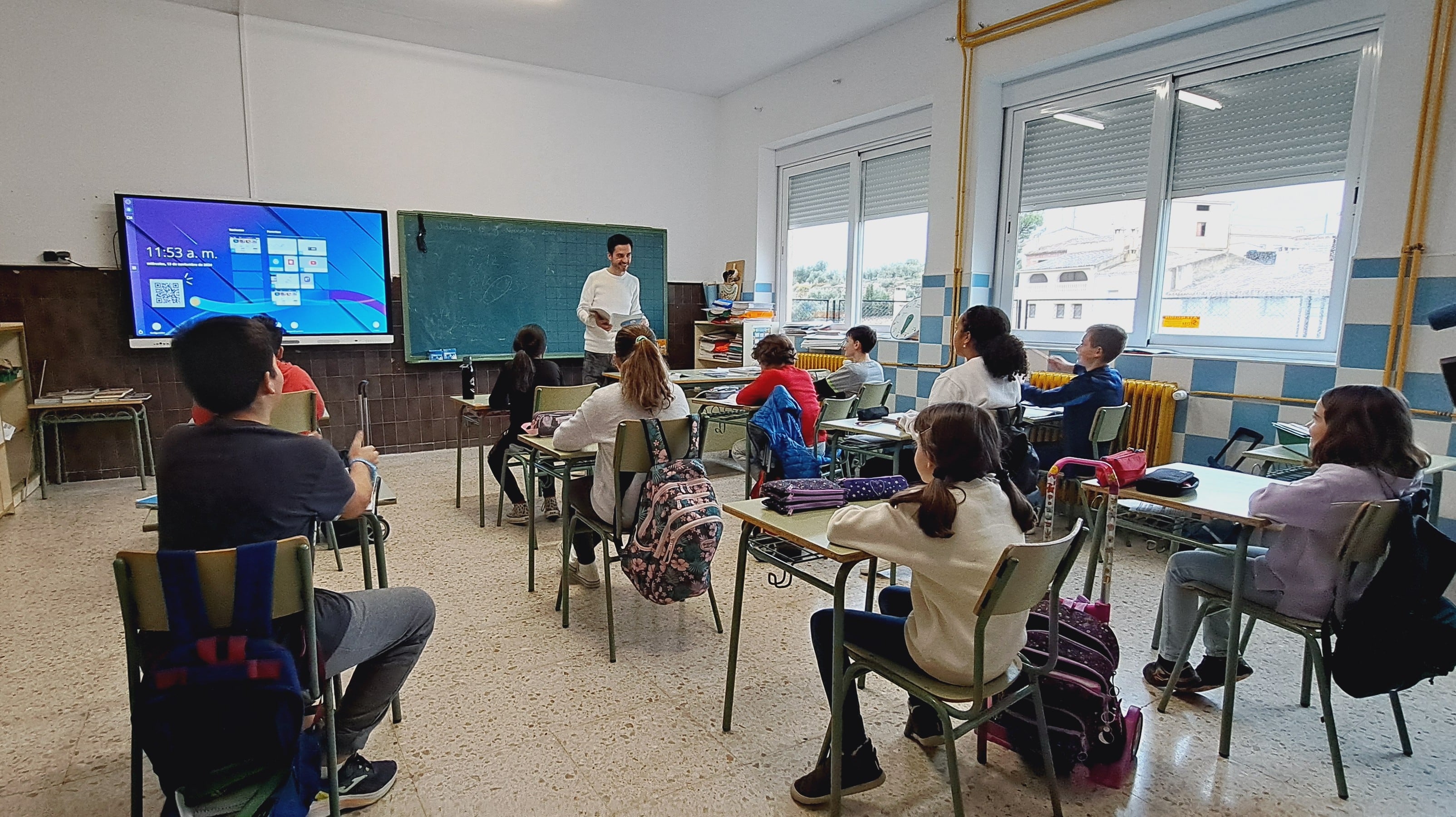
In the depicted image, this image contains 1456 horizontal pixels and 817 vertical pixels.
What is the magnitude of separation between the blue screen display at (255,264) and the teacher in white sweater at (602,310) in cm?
172

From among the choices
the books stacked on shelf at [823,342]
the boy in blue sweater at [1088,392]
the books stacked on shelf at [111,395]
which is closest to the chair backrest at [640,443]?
the boy in blue sweater at [1088,392]

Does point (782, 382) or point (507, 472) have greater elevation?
point (782, 382)

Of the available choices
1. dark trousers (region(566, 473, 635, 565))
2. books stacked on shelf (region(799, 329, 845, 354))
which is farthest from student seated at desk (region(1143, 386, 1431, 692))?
books stacked on shelf (region(799, 329, 845, 354))

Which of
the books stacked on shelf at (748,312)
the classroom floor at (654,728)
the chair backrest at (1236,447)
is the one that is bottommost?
the classroom floor at (654,728)

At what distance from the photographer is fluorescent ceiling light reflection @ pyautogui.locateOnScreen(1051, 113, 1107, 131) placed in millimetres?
4764

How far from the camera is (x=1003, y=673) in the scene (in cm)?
169

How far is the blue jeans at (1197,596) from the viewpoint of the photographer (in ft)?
7.09

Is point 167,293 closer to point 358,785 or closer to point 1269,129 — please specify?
point 358,785

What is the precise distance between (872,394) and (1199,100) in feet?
8.39

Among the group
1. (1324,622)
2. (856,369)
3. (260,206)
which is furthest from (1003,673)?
(260,206)

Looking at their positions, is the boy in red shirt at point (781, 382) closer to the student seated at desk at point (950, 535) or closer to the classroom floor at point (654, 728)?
the classroom floor at point (654, 728)

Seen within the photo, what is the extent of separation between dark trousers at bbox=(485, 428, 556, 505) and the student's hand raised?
207 cm

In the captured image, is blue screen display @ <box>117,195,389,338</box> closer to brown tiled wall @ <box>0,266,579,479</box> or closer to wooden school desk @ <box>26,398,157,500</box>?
brown tiled wall @ <box>0,266,579,479</box>

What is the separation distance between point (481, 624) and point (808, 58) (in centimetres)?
548
